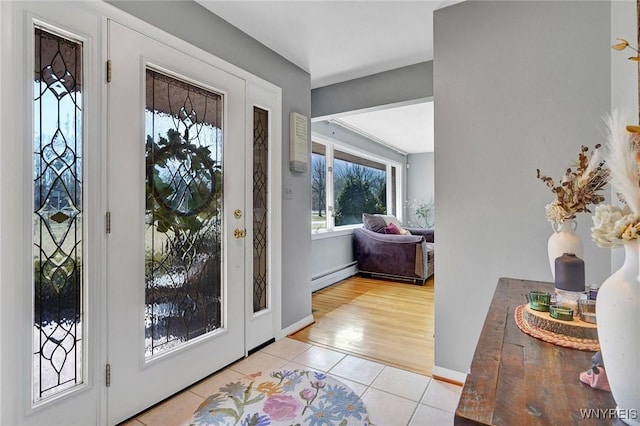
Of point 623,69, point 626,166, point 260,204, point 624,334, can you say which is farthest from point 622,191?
point 260,204

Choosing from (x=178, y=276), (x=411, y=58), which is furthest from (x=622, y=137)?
(x=411, y=58)

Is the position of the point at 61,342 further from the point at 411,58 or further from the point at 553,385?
the point at 411,58

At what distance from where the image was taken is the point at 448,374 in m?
2.04

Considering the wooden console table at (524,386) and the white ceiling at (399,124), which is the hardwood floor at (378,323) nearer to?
the wooden console table at (524,386)

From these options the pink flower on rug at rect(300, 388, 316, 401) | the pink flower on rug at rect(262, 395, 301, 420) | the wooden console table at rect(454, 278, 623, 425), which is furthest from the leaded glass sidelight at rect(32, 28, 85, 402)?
the wooden console table at rect(454, 278, 623, 425)

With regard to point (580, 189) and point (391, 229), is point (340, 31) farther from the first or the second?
point (391, 229)

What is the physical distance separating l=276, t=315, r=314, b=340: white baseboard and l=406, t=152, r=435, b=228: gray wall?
17.2ft

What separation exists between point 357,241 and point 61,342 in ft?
13.4

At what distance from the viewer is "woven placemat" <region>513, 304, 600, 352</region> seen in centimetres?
81

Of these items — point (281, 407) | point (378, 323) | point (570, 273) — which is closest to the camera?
point (570, 273)

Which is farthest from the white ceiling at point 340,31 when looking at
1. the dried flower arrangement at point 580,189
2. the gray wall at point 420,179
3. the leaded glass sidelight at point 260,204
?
the gray wall at point 420,179

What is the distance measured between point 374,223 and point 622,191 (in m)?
4.62

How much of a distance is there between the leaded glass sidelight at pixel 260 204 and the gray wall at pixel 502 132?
132 centimetres

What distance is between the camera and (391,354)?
2.40m
